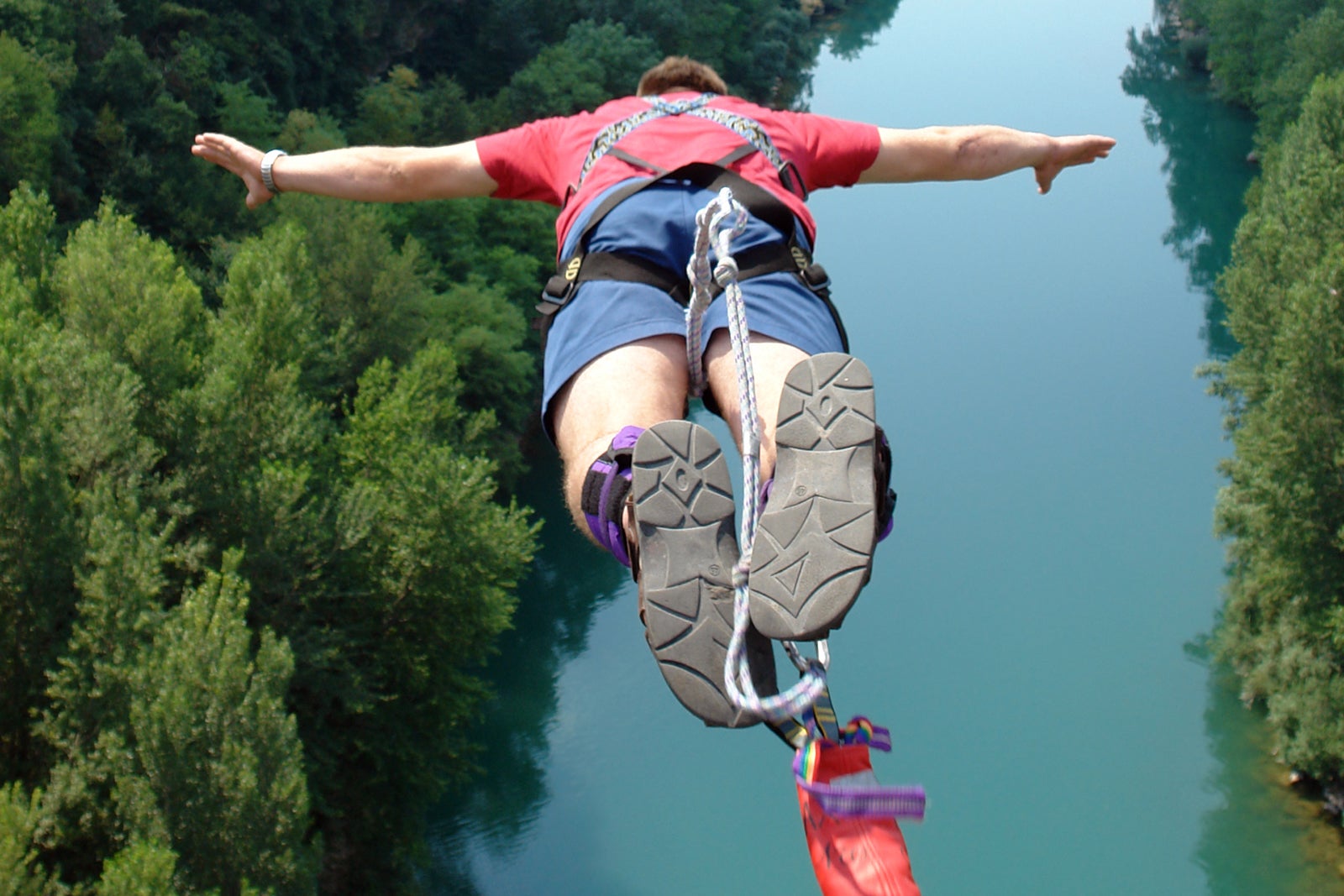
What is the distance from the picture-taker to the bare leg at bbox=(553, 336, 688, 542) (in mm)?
3057

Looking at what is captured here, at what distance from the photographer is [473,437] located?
1736 cm

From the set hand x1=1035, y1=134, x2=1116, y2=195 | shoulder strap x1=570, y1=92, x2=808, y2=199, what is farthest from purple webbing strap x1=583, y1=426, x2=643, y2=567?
hand x1=1035, y1=134, x2=1116, y2=195

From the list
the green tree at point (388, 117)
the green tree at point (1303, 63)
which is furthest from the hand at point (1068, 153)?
the green tree at point (1303, 63)

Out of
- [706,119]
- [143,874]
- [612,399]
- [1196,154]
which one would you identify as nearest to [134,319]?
[143,874]

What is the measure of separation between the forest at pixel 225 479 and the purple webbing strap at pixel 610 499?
8246 millimetres

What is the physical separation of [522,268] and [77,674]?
10732 mm

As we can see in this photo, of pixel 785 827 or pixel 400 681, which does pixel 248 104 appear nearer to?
pixel 400 681

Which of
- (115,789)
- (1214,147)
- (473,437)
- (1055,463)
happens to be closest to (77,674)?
(115,789)

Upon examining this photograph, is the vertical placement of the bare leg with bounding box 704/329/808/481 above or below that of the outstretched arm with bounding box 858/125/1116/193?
below

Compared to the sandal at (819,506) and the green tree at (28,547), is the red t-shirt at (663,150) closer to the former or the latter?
the sandal at (819,506)

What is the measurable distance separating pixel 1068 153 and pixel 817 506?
1920mm

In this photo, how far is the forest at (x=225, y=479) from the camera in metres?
11.1

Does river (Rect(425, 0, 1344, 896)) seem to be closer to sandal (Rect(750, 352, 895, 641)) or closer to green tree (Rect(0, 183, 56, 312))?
green tree (Rect(0, 183, 56, 312))

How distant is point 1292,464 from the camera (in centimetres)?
1461
